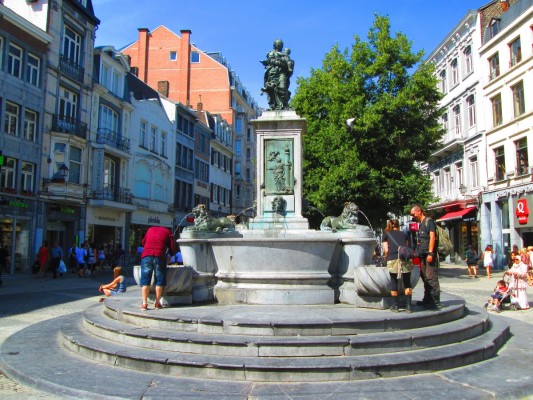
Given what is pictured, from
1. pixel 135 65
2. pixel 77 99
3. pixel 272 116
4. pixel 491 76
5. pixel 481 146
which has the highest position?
pixel 135 65

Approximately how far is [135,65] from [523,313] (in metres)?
48.9

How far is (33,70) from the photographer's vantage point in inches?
962

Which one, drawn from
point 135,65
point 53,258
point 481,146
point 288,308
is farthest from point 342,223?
point 135,65

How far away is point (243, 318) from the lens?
241 inches

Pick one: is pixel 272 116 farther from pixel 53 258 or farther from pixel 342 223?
pixel 53 258

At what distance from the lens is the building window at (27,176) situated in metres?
23.5

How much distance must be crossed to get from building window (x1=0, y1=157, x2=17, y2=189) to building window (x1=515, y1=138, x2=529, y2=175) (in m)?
27.5

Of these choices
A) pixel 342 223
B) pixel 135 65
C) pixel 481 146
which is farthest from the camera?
pixel 135 65

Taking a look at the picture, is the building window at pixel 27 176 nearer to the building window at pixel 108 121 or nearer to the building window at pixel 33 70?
the building window at pixel 33 70

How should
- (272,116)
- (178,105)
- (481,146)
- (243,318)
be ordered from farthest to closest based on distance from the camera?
1. (178,105)
2. (481,146)
3. (272,116)
4. (243,318)

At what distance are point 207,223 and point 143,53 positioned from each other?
155 feet

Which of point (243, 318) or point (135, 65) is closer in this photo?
point (243, 318)

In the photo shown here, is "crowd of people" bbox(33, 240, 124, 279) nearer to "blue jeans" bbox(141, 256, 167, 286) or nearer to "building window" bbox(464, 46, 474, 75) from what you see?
"blue jeans" bbox(141, 256, 167, 286)

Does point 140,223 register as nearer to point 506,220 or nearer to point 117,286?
point 117,286
